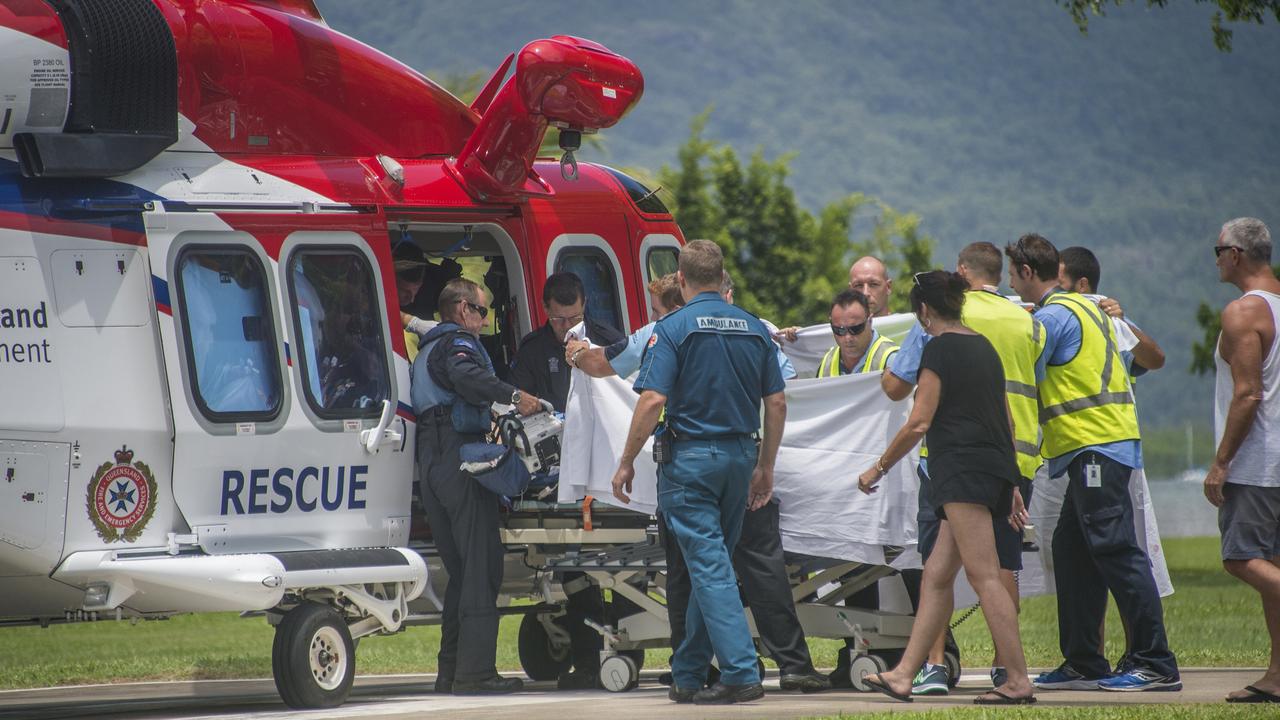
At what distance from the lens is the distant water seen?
4872 centimetres

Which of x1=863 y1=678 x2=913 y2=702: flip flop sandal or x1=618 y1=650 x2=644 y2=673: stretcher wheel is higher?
x1=863 y1=678 x2=913 y2=702: flip flop sandal

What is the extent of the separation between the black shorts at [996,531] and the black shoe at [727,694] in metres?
1.06

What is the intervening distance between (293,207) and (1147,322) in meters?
154

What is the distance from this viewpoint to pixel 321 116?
9.49 meters

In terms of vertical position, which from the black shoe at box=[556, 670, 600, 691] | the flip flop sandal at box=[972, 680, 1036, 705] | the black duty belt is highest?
the black duty belt

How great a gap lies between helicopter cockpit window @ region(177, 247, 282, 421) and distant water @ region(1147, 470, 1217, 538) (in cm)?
3719

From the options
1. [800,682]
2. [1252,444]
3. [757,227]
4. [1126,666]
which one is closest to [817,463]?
[800,682]

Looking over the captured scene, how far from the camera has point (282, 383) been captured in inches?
344

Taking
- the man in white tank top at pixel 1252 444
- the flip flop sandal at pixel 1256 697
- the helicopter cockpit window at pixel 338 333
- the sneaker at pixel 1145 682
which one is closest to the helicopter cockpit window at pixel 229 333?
the helicopter cockpit window at pixel 338 333

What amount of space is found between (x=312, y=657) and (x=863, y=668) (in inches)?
109

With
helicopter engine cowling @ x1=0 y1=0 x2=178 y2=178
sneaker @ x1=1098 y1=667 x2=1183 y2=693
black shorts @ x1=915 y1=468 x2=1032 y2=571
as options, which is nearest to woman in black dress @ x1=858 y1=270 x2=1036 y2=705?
black shorts @ x1=915 y1=468 x2=1032 y2=571

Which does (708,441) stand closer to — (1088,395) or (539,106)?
(1088,395)

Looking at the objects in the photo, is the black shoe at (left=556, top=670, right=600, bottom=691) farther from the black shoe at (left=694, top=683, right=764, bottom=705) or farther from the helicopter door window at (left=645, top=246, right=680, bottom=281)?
the helicopter door window at (left=645, top=246, right=680, bottom=281)

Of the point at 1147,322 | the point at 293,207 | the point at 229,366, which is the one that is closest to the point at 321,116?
the point at 293,207
